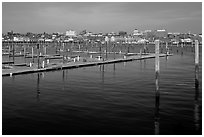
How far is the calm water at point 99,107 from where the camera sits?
14.8 meters

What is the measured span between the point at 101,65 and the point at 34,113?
29.9 metres

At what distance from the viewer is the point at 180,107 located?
1888 cm

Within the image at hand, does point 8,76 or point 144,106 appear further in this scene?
point 8,76

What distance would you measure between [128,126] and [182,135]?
265cm

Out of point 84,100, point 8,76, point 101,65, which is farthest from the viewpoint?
point 101,65

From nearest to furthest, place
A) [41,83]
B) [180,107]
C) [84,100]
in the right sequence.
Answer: [180,107]
[84,100]
[41,83]

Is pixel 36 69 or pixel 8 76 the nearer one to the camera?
pixel 8 76

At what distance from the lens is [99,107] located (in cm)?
1891

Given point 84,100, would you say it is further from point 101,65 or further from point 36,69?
point 101,65

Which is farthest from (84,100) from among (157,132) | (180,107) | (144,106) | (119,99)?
(157,132)

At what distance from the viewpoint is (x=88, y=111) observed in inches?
706

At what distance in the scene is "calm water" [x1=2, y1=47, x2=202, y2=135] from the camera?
48.4ft

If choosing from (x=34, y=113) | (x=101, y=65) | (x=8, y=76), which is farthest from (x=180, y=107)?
(x=101, y=65)

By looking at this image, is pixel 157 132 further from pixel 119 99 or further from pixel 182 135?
pixel 119 99
